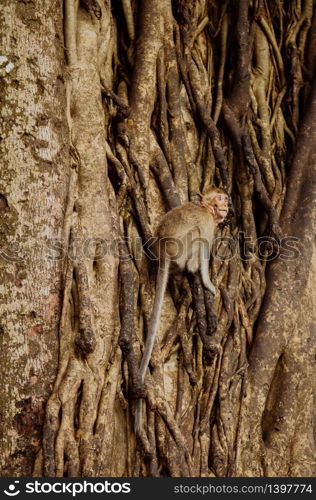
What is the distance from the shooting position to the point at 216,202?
12.0ft

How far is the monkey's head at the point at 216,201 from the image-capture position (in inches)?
143

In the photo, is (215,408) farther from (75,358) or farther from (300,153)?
(300,153)

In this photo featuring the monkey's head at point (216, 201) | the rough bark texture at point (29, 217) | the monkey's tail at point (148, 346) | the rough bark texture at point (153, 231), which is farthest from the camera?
the monkey's head at point (216, 201)

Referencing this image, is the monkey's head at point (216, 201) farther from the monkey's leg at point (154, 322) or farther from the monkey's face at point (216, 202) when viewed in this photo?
the monkey's leg at point (154, 322)

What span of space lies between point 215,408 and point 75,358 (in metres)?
1.11

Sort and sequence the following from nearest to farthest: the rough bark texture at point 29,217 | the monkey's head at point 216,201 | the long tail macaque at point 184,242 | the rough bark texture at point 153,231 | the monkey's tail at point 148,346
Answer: the rough bark texture at point 29,217 → the rough bark texture at point 153,231 → the monkey's tail at point 148,346 → the long tail macaque at point 184,242 → the monkey's head at point 216,201

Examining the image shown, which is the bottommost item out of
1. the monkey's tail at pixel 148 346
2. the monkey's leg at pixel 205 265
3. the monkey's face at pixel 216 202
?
the monkey's tail at pixel 148 346

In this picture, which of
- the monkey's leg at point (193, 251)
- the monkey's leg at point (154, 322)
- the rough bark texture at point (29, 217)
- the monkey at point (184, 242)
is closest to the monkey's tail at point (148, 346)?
the monkey's leg at point (154, 322)

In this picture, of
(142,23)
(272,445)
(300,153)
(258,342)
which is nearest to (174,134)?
(142,23)

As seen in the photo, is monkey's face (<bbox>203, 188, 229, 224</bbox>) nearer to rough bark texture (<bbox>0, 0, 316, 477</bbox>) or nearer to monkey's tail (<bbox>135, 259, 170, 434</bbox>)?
rough bark texture (<bbox>0, 0, 316, 477</bbox>)

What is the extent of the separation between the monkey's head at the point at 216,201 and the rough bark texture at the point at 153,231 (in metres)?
0.21

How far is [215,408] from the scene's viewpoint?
368cm

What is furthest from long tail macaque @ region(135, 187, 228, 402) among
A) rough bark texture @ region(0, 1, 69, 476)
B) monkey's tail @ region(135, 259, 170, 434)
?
rough bark texture @ region(0, 1, 69, 476)

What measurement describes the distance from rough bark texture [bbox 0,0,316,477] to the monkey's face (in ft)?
0.74
